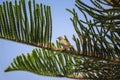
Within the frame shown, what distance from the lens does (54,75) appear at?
530 centimetres

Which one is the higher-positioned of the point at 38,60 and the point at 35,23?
the point at 35,23

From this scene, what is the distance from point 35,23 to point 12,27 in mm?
294

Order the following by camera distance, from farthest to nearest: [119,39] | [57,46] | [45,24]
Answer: [57,46] < [45,24] < [119,39]

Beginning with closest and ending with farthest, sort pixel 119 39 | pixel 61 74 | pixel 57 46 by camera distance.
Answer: pixel 119 39, pixel 57 46, pixel 61 74

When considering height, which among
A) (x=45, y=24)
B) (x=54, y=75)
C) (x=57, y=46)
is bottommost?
(x=54, y=75)

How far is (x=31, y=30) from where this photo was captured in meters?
4.67

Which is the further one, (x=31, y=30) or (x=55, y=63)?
(x=55, y=63)

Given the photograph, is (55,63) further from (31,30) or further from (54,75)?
(31,30)

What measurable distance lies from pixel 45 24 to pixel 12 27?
425mm

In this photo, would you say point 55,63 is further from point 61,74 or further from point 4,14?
point 4,14

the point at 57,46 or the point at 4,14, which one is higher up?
the point at 4,14

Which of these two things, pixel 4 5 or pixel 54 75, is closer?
pixel 4 5

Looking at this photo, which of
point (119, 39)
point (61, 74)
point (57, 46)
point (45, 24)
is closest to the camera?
point (119, 39)

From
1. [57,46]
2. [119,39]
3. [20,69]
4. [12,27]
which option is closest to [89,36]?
[119,39]
